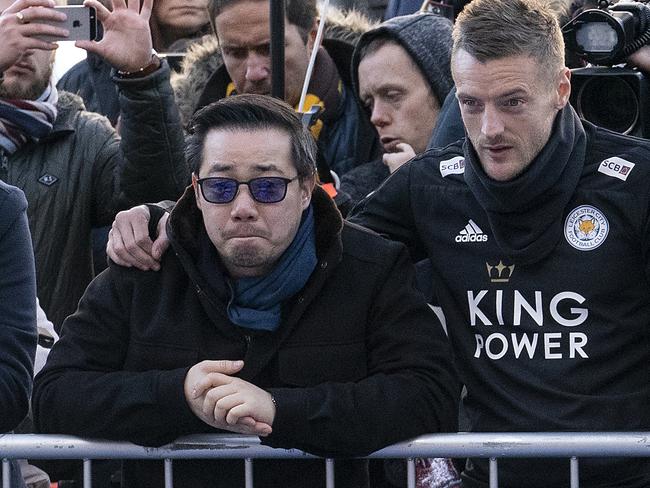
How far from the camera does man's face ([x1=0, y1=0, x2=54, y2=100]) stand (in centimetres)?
470

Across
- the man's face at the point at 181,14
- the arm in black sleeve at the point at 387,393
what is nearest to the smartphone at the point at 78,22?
the arm in black sleeve at the point at 387,393

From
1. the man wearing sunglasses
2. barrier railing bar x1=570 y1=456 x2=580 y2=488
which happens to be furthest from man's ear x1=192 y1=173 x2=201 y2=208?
barrier railing bar x1=570 y1=456 x2=580 y2=488

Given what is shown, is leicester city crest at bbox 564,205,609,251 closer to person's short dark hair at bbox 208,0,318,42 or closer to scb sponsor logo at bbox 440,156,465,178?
scb sponsor logo at bbox 440,156,465,178

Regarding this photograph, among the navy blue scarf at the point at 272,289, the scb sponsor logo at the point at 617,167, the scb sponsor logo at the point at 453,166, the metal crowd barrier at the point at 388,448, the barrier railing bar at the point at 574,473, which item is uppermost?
the scb sponsor logo at the point at 453,166

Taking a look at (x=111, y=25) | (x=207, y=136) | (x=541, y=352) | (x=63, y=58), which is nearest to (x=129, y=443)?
(x=207, y=136)

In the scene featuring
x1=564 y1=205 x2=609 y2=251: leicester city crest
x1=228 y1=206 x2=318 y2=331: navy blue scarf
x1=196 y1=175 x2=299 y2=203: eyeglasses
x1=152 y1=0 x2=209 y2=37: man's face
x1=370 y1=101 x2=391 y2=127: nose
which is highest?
x1=152 y1=0 x2=209 y2=37: man's face

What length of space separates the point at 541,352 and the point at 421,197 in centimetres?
54

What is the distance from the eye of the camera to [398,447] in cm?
321

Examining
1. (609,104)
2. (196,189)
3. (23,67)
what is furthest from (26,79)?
(609,104)

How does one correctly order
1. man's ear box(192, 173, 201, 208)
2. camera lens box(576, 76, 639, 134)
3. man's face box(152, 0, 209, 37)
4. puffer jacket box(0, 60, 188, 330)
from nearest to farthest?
man's ear box(192, 173, 201, 208), camera lens box(576, 76, 639, 134), puffer jacket box(0, 60, 188, 330), man's face box(152, 0, 209, 37)

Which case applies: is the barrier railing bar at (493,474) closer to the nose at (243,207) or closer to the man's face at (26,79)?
the nose at (243,207)

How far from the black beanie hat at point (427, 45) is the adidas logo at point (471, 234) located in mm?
944

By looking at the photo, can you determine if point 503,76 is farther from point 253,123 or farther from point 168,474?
point 168,474

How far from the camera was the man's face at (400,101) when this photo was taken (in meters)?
4.50
